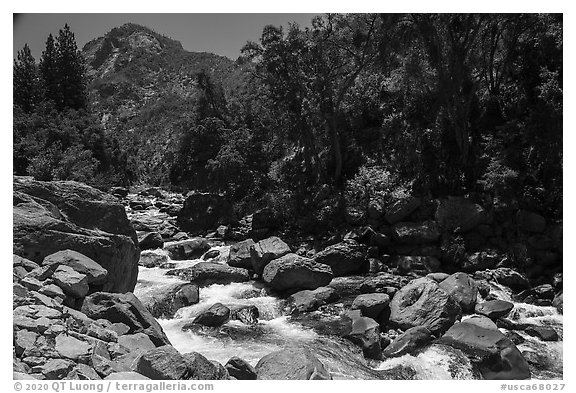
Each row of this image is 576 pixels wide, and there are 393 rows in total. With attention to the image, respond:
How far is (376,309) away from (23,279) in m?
7.88

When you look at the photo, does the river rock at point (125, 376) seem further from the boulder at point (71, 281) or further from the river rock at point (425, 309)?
the river rock at point (425, 309)

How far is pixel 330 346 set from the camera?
924 cm

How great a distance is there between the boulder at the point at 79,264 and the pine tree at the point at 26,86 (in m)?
25.1

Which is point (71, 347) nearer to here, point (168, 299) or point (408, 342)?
point (168, 299)

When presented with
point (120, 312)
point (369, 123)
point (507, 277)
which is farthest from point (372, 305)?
point (369, 123)

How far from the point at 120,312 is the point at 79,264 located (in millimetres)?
1195

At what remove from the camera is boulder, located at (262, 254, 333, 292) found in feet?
42.6

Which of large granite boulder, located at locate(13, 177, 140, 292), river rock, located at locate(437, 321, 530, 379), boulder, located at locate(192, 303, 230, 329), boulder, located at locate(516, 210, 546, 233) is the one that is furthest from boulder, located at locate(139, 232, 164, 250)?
boulder, located at locate(516, 210, 546, 233)

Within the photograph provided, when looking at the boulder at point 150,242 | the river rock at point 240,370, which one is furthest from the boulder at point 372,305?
the boulder at point 150,242

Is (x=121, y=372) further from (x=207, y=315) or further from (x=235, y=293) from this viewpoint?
(x=235, y=293)

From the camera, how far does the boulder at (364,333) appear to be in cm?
889

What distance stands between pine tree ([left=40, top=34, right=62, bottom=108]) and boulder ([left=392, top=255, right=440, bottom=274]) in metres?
28.5

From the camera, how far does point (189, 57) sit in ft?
325

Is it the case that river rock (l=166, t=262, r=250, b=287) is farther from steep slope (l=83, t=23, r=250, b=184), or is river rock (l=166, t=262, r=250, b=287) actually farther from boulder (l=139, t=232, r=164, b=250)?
steep slope (l=83, t=23, r=250, b=184)
